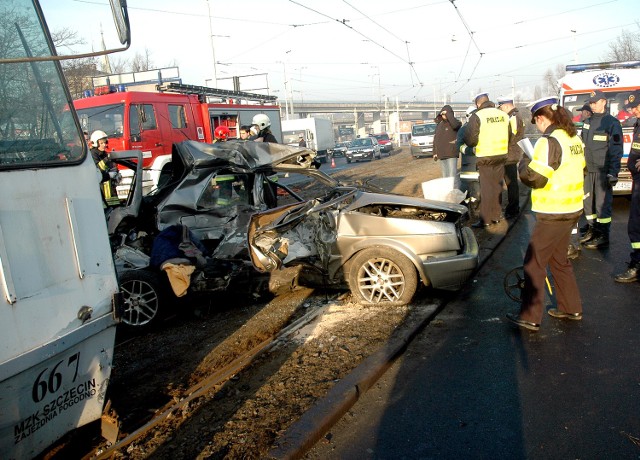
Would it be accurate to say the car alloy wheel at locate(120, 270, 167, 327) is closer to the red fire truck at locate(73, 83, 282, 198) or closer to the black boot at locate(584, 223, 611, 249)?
the black boot at locate(584, 223, 611, 249)

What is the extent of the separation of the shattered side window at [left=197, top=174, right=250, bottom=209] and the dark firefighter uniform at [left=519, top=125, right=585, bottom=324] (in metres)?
3.55

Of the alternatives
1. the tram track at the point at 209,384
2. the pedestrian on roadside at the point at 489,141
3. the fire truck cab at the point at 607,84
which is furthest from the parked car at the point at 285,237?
the fire truck cab at the point at 607,84

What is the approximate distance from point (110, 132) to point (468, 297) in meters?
11.6

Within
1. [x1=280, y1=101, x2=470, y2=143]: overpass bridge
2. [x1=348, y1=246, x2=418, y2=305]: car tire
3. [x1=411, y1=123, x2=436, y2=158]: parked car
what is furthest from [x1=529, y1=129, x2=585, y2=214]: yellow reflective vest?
[x1=280, y1=101, x2=470, y2=143]: overpass bridge

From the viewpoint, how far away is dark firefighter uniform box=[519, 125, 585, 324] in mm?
4645

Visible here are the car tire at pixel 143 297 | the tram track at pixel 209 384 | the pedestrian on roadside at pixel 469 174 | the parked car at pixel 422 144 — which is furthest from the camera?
the parked car at pixel 422 144

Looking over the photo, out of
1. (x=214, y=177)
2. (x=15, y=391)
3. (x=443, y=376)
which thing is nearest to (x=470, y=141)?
(x=214, y=177)

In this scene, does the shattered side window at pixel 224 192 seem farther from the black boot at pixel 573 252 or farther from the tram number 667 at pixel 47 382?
the black boot at pixel 573 252

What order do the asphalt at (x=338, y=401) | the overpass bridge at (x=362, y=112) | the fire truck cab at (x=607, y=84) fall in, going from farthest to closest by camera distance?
the overpass bridge at (x=362, y=112), the fire truck cab at (x=607, y=84), the asphalt at (x=338, y=401)

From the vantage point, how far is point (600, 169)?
25.6 feet

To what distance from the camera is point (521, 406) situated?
358 cm

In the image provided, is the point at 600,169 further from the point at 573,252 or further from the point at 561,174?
the point at 561,174

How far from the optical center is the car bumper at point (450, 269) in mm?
5551

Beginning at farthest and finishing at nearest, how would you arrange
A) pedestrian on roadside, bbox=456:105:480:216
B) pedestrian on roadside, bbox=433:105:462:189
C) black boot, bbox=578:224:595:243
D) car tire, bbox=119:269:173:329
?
pedestrian on roadside, bbox=433:105:462:189, pedestrian on roadside, bbox=456:105:480:216, black boot, bbox=578:224:595:243, car tire, bbox=119:269:173:329
